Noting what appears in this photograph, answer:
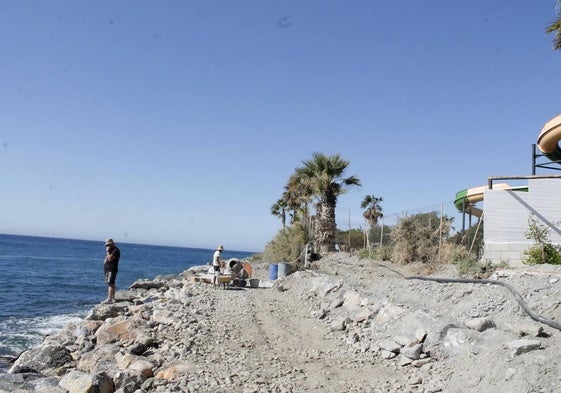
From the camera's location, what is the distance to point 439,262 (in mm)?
13953

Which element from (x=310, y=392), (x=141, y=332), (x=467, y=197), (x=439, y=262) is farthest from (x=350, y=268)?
(x=310, y=392)

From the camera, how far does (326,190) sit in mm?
25516

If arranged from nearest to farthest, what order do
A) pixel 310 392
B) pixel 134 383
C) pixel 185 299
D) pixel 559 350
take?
pixel 559 350, pixel 310 392, pixel 134 383, pixel 185 299

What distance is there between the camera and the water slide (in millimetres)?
15489

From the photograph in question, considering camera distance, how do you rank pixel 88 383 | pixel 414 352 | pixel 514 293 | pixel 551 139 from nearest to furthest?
pixel 88 383, pixel 414 352, pixel 514 293, pixel 551 139

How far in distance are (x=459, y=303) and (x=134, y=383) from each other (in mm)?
6385

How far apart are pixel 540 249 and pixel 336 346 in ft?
20.4

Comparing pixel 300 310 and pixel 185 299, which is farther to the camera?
pixel 185 299

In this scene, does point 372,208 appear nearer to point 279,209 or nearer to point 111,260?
point 279,209

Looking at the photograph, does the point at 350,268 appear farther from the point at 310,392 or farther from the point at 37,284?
the point at 37,284

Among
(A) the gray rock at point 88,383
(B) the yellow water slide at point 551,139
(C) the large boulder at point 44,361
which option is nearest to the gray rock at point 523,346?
(A) the gray rock at point 88,383

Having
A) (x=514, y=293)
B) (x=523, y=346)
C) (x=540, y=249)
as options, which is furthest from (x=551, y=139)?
(x=523, y=346)

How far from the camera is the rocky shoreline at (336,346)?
22.0 ft

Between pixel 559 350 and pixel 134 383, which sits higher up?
pixel 559 350
